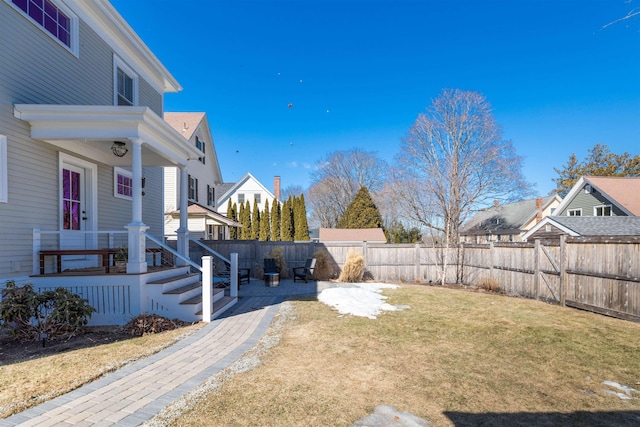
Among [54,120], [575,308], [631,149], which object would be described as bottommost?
[575,308]

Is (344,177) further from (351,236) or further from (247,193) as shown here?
(351,236)

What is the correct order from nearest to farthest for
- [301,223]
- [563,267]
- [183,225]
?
[563,267], [183,225], [301,223]

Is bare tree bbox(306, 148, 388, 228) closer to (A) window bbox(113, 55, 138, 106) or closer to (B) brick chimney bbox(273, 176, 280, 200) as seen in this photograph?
(B) brick chimney bbox(273, 176, 280, 200)

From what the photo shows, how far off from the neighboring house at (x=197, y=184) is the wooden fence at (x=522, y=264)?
333 centimetres

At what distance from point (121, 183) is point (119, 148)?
228 cm

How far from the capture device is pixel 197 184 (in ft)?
59.5

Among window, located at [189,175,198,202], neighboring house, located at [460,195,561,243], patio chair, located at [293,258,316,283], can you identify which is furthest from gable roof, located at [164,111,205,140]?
neighboring house, located at [460,195,561,243]

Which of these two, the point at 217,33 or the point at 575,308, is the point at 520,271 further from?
the point at 217,33

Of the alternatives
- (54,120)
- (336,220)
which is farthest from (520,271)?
(336,220)

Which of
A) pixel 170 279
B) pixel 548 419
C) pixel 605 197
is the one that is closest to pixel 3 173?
pixel 170 279

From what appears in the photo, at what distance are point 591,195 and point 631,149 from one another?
52.6ft

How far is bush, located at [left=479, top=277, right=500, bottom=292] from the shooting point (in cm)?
1051

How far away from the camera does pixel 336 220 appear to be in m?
37.7

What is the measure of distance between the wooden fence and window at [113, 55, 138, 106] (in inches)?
255
